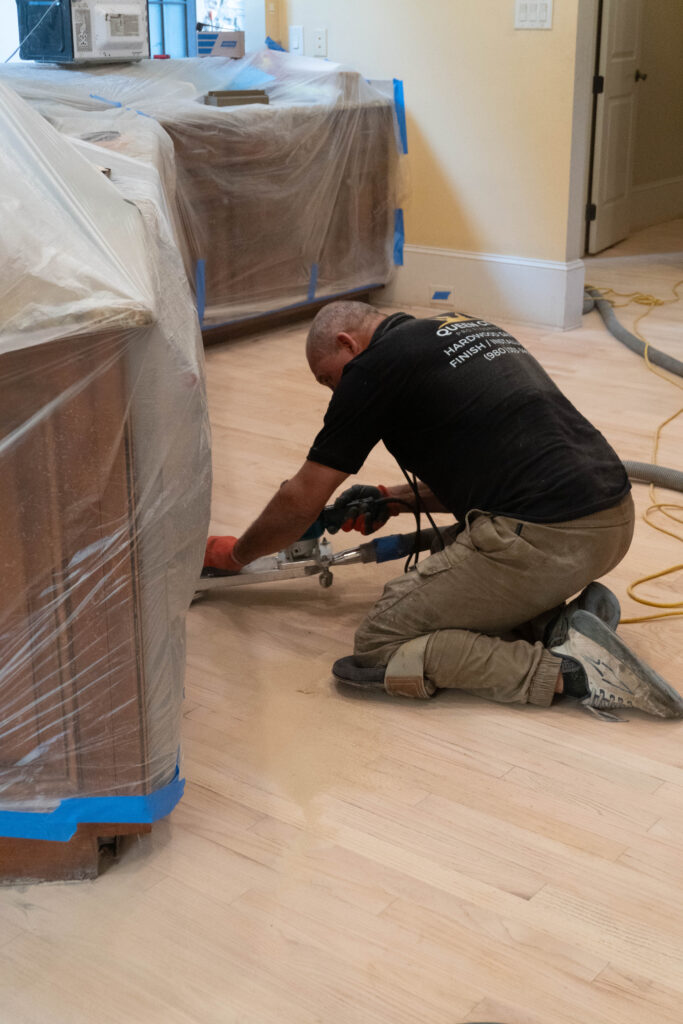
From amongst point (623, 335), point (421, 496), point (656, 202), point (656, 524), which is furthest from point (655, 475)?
point (656, 202)

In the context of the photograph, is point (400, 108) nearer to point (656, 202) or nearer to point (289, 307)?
point (289, 307)

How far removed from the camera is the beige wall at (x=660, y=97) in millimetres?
5953

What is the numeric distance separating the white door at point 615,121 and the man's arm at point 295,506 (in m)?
4.20

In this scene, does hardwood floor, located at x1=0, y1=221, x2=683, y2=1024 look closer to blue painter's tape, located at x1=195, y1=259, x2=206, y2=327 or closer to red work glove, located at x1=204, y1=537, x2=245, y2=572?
red work glove, located at x1=204, y1=537, x2=245, y2=572

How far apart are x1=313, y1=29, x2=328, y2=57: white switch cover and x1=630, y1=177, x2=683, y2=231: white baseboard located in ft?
7.76

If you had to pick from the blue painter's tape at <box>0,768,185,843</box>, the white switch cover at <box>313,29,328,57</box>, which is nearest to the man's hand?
the blue painter's tape at <box>0,768,185,843</box>

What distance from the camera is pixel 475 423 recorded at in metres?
1.87

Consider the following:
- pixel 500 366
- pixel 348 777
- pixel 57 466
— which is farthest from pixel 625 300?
pixel 57 466

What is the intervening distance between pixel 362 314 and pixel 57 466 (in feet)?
2.63

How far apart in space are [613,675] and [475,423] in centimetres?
48

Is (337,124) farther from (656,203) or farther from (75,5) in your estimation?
(656,203)

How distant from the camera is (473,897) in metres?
1.44

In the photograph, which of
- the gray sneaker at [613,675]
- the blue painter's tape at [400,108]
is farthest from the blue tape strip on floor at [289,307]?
the gray sneaker at [613,675]

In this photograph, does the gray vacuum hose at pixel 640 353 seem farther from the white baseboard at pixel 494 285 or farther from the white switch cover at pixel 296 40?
the white switch cover at pixel 296 40
